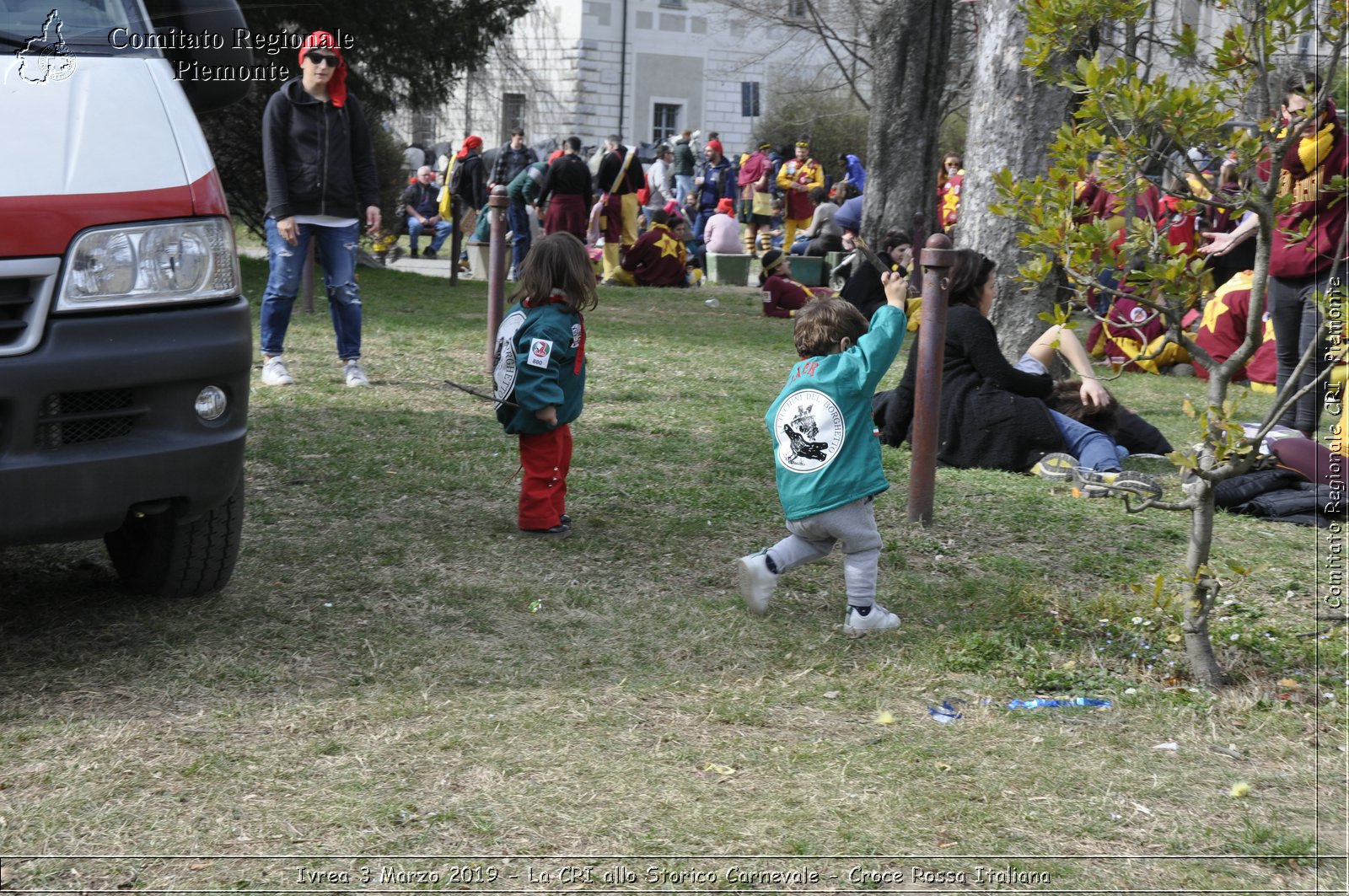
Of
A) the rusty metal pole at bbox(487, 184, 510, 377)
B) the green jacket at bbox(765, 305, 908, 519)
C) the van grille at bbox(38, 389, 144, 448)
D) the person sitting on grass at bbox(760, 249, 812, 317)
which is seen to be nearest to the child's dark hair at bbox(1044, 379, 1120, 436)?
the green jacket at bbox(765, 305, 908, 519)

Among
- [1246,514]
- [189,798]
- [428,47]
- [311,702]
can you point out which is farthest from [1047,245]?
[428,47]

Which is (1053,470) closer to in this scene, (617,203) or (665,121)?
(617,203)

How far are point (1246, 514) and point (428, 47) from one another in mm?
13212

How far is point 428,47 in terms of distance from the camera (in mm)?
17141

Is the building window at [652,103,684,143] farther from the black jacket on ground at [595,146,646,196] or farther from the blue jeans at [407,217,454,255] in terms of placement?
the black jacket on ground at [595,146,646,196]

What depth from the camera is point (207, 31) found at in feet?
15.3

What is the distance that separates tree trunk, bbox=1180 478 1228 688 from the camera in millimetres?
3959

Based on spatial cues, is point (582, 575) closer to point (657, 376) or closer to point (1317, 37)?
point (1317, 37)

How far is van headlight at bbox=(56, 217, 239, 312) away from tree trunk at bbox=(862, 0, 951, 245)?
12.4 metres

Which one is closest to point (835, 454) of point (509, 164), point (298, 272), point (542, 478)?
point (542, 478)

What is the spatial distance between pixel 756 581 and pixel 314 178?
4781mm

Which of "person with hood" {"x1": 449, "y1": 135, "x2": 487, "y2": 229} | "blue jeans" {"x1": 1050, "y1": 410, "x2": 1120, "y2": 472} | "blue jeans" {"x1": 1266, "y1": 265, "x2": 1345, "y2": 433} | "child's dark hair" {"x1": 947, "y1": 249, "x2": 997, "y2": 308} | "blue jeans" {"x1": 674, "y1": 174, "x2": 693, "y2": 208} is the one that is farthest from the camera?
"blue jeans" {"x1": 674, "y1": 174, "x2": 693, "y2": 208}

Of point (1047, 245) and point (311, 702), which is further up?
point (1047, 245)

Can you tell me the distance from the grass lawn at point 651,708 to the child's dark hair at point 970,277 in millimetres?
1315
